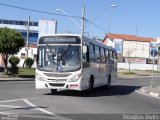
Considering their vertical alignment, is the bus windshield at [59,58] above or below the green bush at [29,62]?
above

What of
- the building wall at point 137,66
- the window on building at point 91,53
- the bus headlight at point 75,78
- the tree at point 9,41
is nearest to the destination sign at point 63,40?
the window on building at point 91,53

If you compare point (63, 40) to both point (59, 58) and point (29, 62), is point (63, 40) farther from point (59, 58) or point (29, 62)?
point (29, 62)

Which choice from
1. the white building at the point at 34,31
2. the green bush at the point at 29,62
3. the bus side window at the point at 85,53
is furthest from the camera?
the white building at the point at 34,31

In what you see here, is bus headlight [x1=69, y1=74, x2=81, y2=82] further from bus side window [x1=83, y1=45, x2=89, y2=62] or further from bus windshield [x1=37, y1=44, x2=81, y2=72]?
bus side window [x1=83, y1=45, x2=89, y2=62]

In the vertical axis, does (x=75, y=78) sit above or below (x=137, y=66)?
above

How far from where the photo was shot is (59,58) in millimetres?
21328

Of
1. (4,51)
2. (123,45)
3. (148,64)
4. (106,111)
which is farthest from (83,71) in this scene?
(123,45)

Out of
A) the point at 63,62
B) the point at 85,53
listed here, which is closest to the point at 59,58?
the point at 63,62

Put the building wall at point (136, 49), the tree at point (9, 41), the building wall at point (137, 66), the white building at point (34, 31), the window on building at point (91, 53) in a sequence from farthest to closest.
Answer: the building wall at point (136, 49), the building wall at point (137, 66), the white building at point (34, 31), the tree at point (9, 41), the window on building at point (91, 53)

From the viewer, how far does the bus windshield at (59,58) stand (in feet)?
69.7

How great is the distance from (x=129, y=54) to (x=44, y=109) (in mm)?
90530

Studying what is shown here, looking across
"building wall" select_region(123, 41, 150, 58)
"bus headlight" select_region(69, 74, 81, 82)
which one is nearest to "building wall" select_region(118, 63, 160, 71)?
"building wall" select_region(123, 41, 150, 58)

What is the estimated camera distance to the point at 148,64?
9875 cm

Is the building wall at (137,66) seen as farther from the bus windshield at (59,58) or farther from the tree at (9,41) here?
the bus windshield at (59,58)
